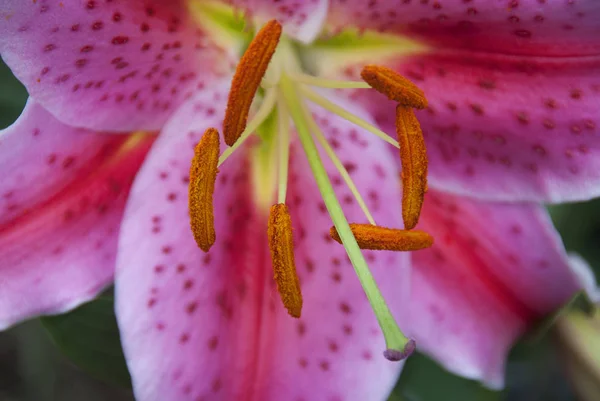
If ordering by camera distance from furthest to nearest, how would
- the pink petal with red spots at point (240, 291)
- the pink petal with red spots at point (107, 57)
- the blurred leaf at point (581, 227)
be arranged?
the blurred leaf at point (581, 227)
the pink petal with red spots at point (240, 291)
the pink petal with red spots at point (107, 57)

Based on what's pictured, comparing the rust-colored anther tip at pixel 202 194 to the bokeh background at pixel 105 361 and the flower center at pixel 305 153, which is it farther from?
the bokeh background at pixel 105 361

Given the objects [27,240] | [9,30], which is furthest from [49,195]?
[9,30]

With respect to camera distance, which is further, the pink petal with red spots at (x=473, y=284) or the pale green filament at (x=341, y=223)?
the pink petal with red spots at (x=473, y=284)

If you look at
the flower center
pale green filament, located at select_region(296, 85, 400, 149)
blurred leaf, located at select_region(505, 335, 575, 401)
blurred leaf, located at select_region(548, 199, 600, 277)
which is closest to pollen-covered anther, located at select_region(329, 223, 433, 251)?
the flower center

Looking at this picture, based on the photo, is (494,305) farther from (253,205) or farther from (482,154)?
(253,205)

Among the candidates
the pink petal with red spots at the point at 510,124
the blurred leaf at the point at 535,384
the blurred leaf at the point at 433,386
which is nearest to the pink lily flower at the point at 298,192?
the pink petal with red spots at the point at 510,124

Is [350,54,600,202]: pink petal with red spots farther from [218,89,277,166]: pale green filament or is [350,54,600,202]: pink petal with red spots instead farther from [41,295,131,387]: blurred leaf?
[41,295,131,387]: blurred leaf

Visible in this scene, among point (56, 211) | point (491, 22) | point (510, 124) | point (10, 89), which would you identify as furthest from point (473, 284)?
point (10, 89)

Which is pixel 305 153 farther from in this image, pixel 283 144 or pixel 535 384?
pixel 535 384
